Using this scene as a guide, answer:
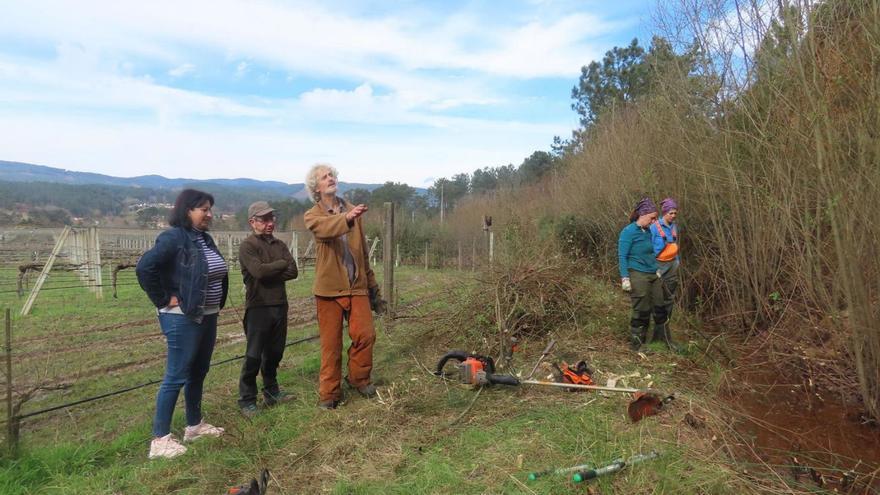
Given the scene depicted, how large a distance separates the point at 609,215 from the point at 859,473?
307 inches

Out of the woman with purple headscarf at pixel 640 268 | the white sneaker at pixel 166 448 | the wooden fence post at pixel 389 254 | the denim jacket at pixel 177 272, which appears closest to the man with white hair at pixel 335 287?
the denim jacket at pixel 177 272

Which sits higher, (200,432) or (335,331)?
(335,331)

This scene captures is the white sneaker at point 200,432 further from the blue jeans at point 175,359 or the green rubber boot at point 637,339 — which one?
the green rubber boot at point 637,339

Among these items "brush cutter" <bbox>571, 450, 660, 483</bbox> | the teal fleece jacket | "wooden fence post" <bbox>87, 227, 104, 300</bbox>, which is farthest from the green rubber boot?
"wooden fence post" <bbox>87, 227, 104, 300</bbox>

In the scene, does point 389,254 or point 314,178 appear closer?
point 314,178

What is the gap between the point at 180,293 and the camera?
3328mm

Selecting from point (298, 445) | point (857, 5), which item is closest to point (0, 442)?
point (298, 445)

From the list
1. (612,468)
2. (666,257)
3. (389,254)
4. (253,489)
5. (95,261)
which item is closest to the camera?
(253,489)

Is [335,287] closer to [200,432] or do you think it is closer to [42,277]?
[200,432]

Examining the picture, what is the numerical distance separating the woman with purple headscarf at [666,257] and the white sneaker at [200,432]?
434 centimetres

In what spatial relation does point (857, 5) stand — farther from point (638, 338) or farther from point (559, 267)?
point (559, 267)

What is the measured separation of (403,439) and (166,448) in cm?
153

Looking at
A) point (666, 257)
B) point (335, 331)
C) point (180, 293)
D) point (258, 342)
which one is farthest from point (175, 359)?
point (666, 257)

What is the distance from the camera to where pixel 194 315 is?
3.38 metres
